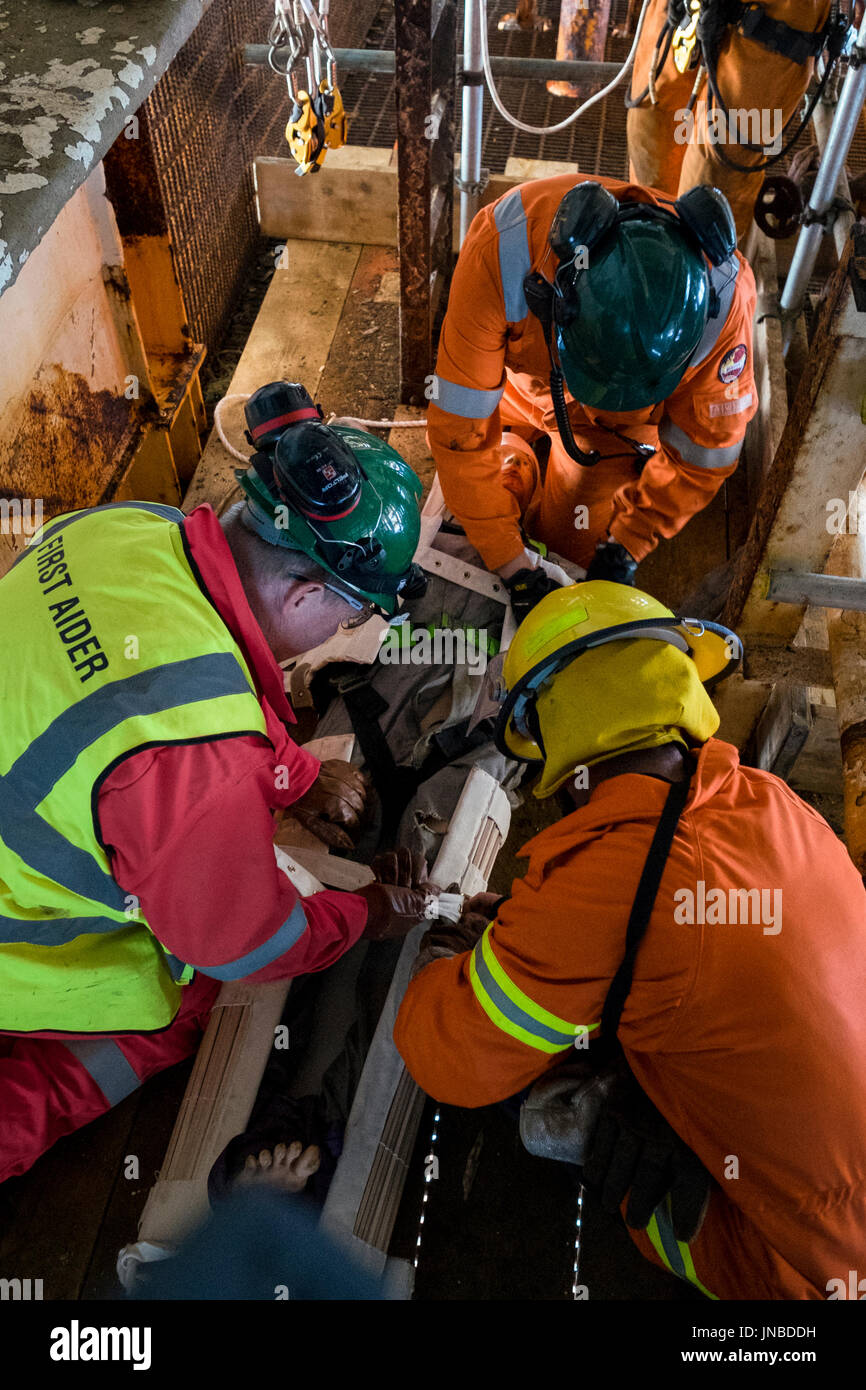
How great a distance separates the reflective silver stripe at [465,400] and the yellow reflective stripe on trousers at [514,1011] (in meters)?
1.92

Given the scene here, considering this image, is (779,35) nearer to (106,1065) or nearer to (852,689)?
(852,689)

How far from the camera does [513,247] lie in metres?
2.90

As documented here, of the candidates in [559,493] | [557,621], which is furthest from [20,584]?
[559,493]

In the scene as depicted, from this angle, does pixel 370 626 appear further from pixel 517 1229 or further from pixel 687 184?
pixel 687 184

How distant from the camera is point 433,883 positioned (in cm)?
255

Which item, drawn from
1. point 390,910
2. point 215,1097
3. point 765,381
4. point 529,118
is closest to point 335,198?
point 529,118

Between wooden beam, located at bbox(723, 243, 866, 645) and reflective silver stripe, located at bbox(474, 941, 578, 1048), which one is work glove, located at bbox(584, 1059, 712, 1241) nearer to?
reflective silver stripe, located at bbox(474, 941, 578, 1048)

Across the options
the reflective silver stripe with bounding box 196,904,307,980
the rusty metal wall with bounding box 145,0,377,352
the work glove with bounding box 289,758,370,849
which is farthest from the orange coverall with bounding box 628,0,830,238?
the reflective silver stripe with bounding box 196,904,307,980

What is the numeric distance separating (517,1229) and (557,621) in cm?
166

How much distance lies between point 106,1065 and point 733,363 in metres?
2.82

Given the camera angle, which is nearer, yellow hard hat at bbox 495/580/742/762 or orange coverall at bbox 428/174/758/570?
yellow hard hat at bbox 495/580/742/762

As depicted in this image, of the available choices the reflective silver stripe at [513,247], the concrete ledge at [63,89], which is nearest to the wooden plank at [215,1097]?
the concrete ledge at [63,89]

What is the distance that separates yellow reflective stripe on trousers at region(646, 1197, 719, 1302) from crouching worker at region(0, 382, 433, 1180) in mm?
878

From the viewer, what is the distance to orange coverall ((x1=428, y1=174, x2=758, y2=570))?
9.59 feet
